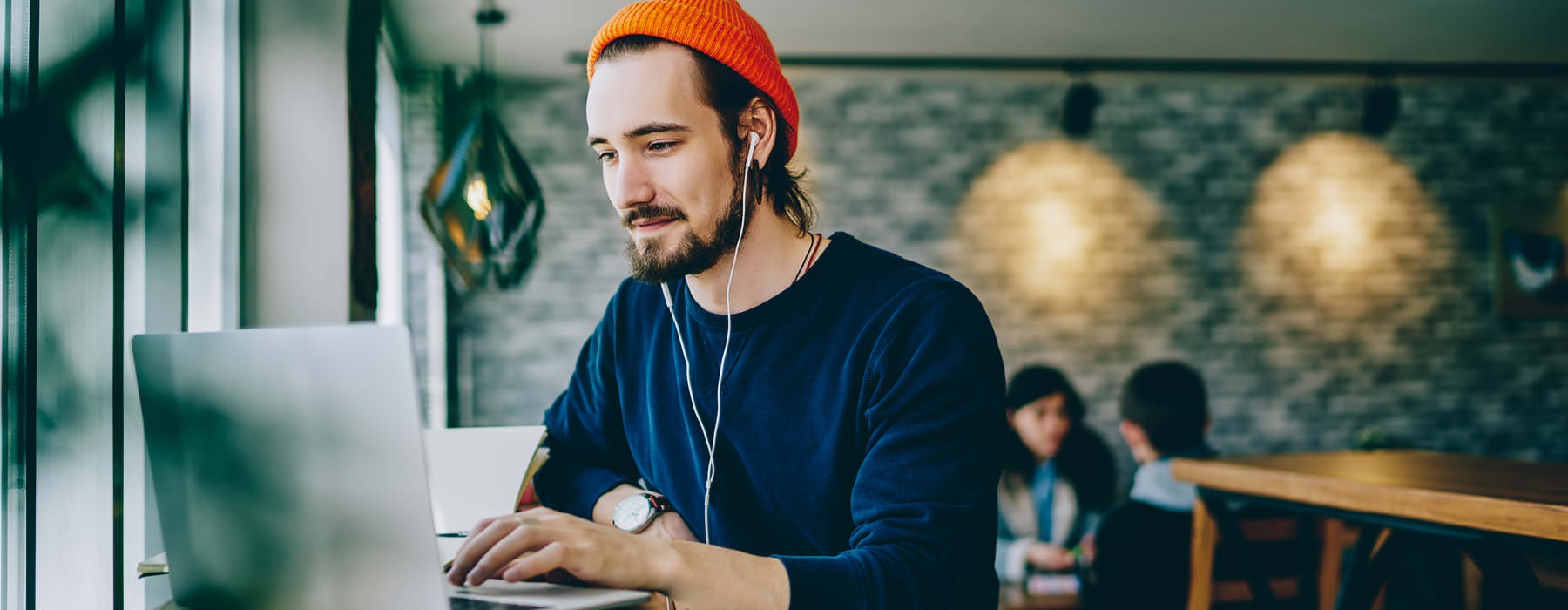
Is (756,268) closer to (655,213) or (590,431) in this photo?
(655,213)

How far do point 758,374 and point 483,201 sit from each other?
1450mm

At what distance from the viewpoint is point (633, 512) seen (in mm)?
1161

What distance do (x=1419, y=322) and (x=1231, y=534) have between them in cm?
331

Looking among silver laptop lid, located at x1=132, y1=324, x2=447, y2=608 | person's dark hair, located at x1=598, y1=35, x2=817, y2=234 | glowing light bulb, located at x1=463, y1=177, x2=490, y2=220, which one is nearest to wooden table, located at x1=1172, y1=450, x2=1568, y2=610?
person's dark hair, located at x1=598, y1=35, x2=817, y2=234

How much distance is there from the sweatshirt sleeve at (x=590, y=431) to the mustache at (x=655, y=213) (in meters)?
0.28

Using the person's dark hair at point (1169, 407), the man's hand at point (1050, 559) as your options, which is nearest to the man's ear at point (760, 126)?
the person's dark hair at point (1169, 407)

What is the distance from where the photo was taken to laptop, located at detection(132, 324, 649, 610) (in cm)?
67

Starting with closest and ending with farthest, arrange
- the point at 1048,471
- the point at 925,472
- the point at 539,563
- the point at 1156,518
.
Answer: the point at 539,563
the point at 925,472
the point at 1156,518
the point at 1048,471

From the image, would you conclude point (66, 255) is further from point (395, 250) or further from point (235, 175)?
point (395, 250)

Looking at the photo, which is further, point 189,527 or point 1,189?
point 1,189

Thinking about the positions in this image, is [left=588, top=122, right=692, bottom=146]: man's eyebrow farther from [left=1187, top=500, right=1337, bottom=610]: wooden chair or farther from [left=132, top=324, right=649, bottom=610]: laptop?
[left=1187, top=500, right=1337, bottom=610]: wooden chair

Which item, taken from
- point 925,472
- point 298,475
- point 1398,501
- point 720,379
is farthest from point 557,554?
point 1398,501

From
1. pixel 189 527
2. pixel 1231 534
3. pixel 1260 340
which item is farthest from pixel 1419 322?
pixel 189 527

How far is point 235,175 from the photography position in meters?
1.69
